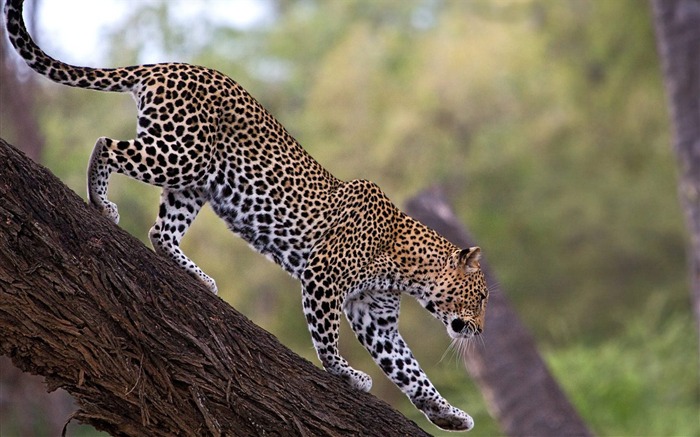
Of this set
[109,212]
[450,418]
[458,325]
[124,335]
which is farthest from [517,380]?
[124,335]

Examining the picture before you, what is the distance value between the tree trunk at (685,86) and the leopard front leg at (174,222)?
26.4 ft

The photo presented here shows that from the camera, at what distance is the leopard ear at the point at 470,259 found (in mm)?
5168

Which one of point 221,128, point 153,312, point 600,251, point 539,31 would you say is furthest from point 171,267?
point 600,251

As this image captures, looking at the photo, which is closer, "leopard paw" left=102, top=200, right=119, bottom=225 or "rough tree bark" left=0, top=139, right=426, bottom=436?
"rough tree bark" left=0, top=139, right=426, bottom=436

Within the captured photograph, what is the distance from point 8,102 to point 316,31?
15245mm

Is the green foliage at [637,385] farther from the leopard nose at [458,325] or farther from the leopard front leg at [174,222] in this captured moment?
the leopard front leg at [174,222]

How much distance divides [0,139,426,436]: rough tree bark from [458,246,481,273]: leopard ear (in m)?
0.97

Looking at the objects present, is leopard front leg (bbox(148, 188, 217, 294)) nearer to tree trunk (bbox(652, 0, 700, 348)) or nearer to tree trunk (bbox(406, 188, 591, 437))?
tree trunk (bbox(406, 188, 591, 437))

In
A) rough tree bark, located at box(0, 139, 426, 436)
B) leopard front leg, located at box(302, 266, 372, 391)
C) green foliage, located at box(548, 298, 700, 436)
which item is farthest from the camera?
green foliage, located at box(548, 298, 700, 436)

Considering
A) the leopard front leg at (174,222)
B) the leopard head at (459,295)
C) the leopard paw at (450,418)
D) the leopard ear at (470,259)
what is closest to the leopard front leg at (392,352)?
the leopard paw at (450,418)

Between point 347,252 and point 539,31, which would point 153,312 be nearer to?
point 347,252

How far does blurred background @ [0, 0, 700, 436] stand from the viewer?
15.5 m

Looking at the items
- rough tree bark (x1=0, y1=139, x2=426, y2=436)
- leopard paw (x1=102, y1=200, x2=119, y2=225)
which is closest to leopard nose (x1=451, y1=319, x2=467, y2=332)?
rough tree bark (x1=0, y1=139, x2=426, y2=436)

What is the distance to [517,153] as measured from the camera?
23.2 meters
